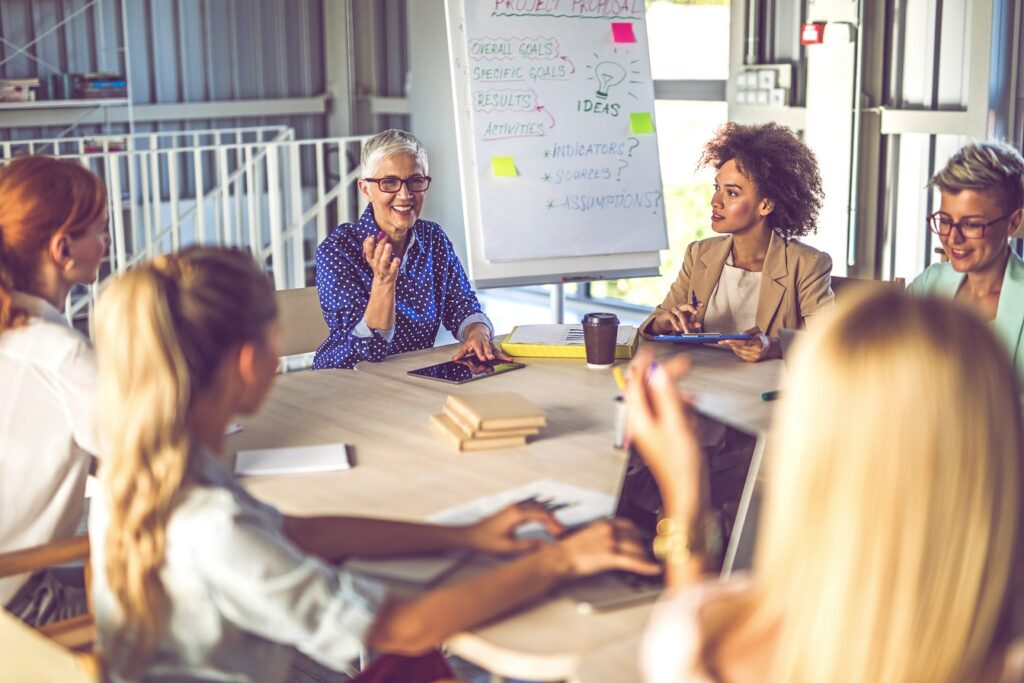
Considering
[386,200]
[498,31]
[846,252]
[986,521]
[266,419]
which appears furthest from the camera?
[846,252]

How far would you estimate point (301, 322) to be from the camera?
3129 millimetres

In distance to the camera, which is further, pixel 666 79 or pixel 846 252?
pixel 666 79

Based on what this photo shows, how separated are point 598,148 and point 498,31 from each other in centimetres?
50

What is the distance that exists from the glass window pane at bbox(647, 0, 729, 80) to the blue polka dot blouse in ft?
9.45

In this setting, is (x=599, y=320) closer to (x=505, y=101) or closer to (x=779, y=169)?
(x=779, y=169)

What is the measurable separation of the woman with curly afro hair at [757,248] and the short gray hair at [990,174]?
17.1 inches

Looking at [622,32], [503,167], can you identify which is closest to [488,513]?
[503,167]

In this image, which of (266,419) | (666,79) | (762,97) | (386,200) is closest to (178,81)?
(666,79)

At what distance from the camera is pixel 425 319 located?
10.4 feet

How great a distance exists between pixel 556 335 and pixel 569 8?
1.52 m

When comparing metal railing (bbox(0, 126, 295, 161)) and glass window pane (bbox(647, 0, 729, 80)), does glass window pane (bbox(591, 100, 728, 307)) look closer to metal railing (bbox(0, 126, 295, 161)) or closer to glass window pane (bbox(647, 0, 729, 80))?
glass window pane (bbox(647, 0, 729, 80))

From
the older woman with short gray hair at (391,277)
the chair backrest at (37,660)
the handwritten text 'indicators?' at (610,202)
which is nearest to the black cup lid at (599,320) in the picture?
the older woman with short gray hair at (391,277)

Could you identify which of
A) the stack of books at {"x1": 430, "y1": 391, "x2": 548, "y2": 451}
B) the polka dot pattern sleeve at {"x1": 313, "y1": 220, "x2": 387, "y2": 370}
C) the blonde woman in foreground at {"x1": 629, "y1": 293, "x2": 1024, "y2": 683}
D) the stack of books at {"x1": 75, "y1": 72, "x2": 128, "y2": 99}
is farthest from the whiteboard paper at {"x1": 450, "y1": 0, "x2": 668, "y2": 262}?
the stack of books at {"x1": 75, "y1": 72, "x2": 128, "y2": 99}

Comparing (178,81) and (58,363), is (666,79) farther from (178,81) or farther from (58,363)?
(58,363)
